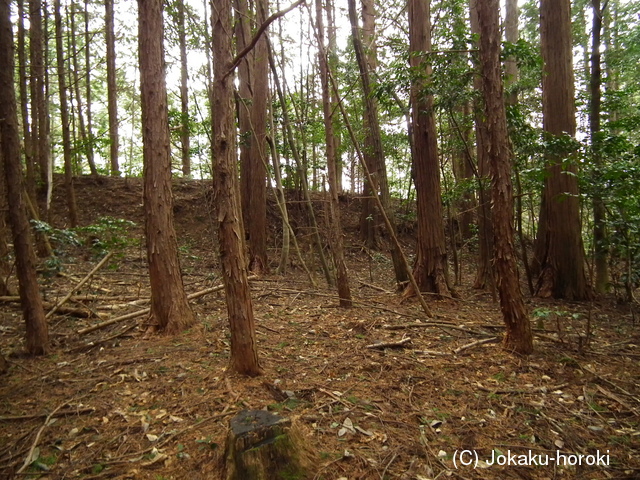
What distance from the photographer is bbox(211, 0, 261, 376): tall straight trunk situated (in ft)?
12.3

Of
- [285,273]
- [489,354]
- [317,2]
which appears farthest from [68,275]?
[489,354]

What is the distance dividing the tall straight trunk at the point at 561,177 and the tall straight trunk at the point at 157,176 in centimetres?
712

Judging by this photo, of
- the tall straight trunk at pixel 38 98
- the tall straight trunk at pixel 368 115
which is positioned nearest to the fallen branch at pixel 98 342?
the tall straight trunk at pixel 368 115

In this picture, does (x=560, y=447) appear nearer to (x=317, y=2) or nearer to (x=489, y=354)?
(x=489, y=354)

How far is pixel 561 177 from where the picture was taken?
7910 mm

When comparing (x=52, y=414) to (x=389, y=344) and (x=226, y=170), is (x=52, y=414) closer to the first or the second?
(x=226, y=170)

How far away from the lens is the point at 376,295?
8398 millimetres

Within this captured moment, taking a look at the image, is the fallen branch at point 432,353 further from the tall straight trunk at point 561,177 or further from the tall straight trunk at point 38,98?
Result: the tall straight trunk at point 38,98

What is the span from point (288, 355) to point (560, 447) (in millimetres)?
2906

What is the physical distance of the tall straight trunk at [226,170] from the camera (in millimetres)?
3752

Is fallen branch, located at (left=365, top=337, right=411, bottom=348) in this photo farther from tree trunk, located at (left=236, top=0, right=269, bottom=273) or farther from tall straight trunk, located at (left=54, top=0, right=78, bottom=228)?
tall straight trunk, located at (left=54, top=0, right=78, bottom=228)

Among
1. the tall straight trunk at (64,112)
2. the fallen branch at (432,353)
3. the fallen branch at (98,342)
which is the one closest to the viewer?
the fallen branch at (432,353)

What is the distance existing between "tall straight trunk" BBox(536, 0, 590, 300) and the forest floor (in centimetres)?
127

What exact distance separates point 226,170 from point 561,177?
7.05 meters
